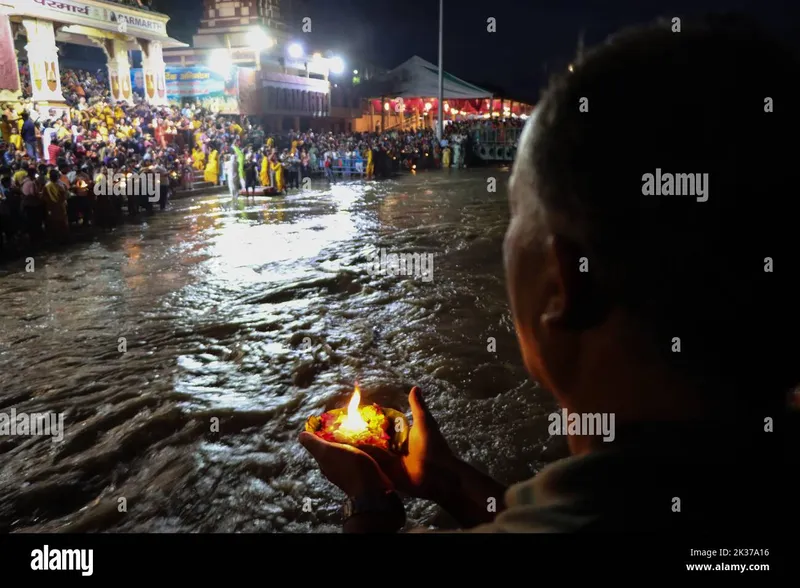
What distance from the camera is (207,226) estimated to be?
573 inches

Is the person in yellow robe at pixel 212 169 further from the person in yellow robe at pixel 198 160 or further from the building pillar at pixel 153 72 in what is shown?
the building pillar at pixel 153 72

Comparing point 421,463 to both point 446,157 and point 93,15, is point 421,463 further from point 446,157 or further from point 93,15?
point 446,157

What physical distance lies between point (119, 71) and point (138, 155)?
11530mm

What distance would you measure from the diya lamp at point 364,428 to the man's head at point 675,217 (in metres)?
1.01

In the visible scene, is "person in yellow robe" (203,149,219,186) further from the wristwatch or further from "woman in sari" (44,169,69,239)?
the wristwatch

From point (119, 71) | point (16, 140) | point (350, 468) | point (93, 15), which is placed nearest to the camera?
point (350, 468)

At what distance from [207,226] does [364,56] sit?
1730 inches

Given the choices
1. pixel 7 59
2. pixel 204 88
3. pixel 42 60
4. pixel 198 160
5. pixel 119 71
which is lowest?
pixel 198 160

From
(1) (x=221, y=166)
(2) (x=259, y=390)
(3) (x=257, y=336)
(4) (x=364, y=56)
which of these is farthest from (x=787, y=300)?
(4) (x=364, y=56)

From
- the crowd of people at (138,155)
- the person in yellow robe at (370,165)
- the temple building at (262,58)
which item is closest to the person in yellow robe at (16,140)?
the crowd of people at (138,155)

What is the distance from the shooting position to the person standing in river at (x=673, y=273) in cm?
76

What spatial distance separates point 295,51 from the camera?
4075cm

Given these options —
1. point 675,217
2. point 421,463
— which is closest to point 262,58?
point 421,463

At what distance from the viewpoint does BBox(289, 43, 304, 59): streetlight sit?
132 ft
